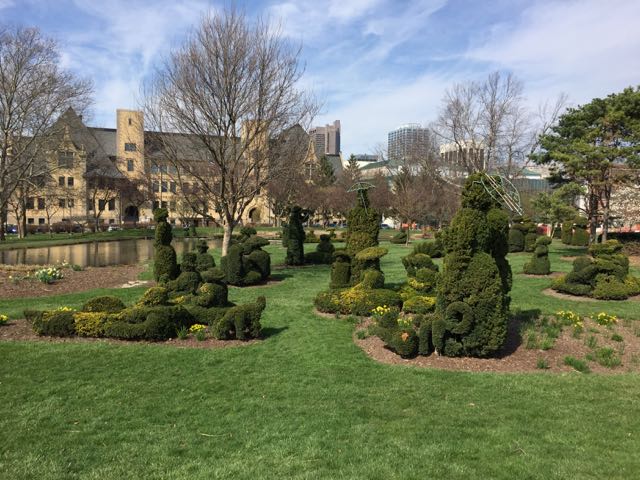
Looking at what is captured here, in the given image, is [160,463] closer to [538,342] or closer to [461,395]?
[461,395]

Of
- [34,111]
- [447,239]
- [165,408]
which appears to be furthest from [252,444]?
[34,111]

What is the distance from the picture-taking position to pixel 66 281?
15320mm

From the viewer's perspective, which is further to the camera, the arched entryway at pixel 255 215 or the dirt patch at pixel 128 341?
the arched entryway at pixel 255 215

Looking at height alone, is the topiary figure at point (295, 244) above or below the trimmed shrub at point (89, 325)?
above

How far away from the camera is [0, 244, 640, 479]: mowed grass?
4.16 meters

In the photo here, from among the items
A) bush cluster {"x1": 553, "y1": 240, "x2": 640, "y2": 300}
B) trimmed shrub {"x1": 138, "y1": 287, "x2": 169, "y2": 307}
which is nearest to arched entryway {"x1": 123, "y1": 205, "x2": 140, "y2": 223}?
trimmed shrub {"x1": 138, "y1": 287, "x2": 169, "y2": 307}

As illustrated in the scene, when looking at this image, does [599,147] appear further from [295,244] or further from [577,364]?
[577,364]

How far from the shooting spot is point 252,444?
4.57m

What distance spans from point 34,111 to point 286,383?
1219 inches

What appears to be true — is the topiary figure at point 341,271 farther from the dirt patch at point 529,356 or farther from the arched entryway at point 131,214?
the arched entryway at point 131,214

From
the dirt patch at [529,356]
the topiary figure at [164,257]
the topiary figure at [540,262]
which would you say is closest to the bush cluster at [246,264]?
the topiary figure at [164,257]

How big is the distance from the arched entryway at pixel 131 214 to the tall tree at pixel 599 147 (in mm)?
60452

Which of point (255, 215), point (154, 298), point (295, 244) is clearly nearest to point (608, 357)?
point (154, 298)

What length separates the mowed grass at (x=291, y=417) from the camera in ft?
13.6
